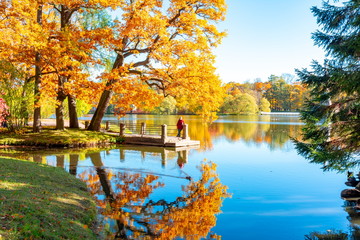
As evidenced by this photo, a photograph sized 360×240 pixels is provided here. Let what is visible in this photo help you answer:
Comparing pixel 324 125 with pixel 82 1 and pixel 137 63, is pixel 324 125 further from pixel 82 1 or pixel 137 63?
pixel 82 1

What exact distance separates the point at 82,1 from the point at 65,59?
5.27 metres

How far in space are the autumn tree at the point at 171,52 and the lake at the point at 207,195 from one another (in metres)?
5.27

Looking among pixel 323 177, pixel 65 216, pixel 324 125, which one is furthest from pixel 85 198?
pixel 323 177

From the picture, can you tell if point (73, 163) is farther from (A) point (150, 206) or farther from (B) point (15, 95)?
(B) point (15, 95)

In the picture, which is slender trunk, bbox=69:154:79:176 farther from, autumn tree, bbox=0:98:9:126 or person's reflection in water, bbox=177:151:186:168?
autumn tree, bbox=0:98:9:126

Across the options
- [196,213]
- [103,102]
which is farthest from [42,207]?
[103,102]

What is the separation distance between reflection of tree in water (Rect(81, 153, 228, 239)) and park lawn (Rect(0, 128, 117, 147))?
8.58 meters

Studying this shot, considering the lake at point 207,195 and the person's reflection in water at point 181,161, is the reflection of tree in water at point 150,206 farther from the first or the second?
the person's reflection in water at point 181,161

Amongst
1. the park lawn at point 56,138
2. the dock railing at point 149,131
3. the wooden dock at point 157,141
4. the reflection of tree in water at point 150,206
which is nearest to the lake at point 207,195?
the reflection of tree in water at point 150,206

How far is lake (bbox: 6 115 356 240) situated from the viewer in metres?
7.27

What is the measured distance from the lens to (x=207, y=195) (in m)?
9.90

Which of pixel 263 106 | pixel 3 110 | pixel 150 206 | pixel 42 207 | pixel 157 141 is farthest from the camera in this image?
pixel 263 106

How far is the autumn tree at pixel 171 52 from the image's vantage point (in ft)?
62.2

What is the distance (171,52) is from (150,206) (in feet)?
42.6
